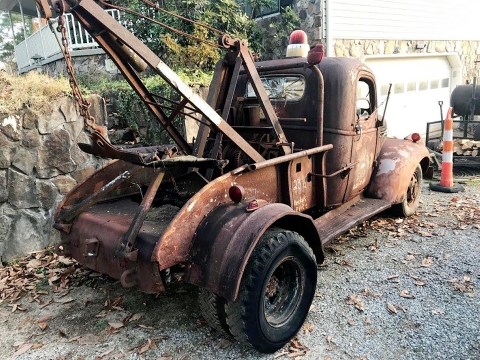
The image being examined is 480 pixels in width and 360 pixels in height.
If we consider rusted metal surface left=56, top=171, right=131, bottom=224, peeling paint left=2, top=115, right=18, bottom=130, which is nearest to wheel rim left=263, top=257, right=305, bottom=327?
rusted metal surface left=56, top=171, right=131, bottom=224

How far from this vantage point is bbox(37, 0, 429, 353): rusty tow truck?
9.21 feet

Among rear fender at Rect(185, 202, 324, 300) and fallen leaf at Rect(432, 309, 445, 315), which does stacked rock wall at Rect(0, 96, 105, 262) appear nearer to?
rear fender at Rect(185, 202, 324, 300)

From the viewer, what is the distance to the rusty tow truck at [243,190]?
281cm

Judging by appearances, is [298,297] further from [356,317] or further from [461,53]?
[461,53]

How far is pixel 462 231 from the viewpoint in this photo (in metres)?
5.17

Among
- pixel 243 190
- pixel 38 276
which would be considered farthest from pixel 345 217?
pixel 38 276

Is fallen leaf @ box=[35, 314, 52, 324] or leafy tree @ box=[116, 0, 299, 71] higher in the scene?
leafy tree @ box=[116, 0, 299, 71]

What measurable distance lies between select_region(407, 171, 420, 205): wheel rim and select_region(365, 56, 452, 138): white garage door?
6.19m

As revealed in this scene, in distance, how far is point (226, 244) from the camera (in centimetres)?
278

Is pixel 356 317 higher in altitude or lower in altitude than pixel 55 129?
lower

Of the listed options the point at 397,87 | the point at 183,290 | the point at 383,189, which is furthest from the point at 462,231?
the point at 397,87

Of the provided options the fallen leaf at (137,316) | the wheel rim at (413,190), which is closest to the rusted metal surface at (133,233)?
the fallen leaf at (137,316)

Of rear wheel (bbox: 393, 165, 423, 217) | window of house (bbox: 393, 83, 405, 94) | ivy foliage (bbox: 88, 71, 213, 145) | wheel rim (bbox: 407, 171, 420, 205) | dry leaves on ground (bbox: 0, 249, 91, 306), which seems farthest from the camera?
window of house (bbox: 393, 83, 405, 94)

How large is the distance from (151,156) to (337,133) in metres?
2.24
